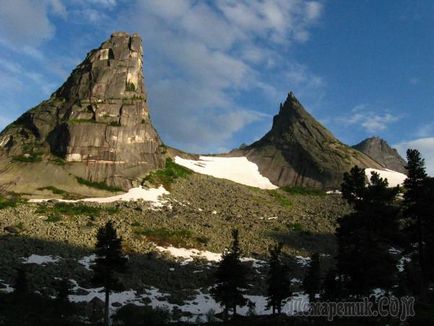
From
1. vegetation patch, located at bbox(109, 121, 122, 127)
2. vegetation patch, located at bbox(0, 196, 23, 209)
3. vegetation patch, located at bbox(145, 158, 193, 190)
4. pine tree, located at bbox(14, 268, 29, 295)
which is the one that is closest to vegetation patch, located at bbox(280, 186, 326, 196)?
vegetation patch, located at bbox(145, 158, 193, 190)

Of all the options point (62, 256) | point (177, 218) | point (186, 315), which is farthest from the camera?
point (177, 218)

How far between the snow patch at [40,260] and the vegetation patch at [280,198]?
58578mm

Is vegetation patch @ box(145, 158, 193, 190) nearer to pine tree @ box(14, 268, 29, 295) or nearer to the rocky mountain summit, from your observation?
pine tree @ box(14, 268, 29, 295)

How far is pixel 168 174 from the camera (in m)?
108

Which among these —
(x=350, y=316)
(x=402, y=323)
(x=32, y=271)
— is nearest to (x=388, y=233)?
(x=350, y=316)

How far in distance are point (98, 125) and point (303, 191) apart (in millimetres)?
53138

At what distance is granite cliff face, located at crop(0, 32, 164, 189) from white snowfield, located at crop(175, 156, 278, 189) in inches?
544

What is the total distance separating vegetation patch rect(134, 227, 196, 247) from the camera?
7194 centimetres

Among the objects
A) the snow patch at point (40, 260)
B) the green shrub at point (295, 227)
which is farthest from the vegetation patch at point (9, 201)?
the green shrub at point (295, 227)

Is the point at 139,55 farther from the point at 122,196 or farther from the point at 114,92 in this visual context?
the point at 122,196

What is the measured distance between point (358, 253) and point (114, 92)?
291 ft

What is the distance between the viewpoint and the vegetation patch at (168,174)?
101188 mm

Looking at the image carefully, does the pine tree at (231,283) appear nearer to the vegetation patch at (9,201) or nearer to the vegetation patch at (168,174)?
the vegetation patch at (9,201)

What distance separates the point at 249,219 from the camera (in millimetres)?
88562
